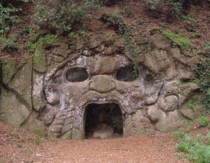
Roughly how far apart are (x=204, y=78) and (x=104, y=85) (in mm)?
3043

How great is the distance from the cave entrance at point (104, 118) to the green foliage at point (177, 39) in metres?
3.06

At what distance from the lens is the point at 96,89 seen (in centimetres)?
1020

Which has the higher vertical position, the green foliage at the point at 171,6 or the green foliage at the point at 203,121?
the green foliage at the point at 171,6

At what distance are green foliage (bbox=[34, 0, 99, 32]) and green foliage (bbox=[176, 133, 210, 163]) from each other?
4.76 metres

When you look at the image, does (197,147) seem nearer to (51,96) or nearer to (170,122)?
(170,122)

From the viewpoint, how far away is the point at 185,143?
800 cm

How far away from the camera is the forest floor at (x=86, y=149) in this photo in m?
7.33

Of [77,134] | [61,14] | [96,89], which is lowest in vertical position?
[77,134]

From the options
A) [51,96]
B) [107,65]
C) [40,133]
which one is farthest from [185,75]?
[40,133]

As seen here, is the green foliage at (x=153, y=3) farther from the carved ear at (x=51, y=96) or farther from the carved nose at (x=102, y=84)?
the carved ear at (x=51, y=96)

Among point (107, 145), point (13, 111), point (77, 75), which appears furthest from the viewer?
point (77, 75)

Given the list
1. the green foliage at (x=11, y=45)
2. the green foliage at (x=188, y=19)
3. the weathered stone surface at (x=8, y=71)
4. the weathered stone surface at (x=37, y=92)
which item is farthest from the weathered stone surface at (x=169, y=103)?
the green foliage at (x=11, y=45)

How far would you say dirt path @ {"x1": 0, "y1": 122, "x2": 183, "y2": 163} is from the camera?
7324 millimetres

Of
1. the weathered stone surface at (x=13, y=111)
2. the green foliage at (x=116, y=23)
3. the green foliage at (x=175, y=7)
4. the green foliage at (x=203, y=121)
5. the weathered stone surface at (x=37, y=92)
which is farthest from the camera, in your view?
the green foliage at (x=175, y=7)
